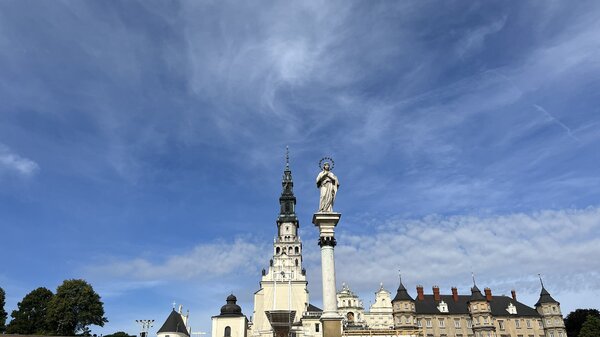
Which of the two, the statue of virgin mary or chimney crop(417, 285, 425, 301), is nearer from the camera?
the statue of virgin mary

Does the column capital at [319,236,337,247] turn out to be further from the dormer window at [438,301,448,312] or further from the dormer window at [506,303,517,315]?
the dormer window at [506,303,517,315]

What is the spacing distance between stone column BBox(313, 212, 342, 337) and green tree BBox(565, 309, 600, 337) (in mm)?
78790

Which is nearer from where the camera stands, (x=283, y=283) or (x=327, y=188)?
(x=327, y=188)

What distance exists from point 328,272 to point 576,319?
81034 mm

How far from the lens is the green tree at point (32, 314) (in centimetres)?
5784

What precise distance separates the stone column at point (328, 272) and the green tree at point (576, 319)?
7879cm

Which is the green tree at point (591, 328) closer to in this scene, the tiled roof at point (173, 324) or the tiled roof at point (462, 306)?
the tiled roof at point (462, 306)

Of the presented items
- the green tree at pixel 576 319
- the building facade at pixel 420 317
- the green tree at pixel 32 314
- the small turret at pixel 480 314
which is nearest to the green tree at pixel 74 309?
the green tree at pixel 32 314

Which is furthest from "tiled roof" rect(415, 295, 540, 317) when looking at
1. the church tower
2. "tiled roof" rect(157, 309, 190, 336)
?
"tiled roof" rect(157, 309, 190, 336)

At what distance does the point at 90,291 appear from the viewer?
196ft

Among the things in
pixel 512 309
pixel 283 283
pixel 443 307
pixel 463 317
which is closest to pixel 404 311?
pixel 443 307

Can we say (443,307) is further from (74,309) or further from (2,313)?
(2,313)

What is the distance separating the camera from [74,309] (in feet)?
192

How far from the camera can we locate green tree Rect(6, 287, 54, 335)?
57844 millimetres
